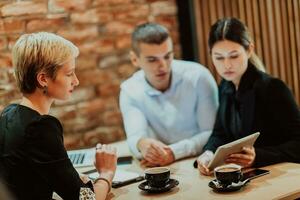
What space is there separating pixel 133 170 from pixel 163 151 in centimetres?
17

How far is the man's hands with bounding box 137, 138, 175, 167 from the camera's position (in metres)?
2.47

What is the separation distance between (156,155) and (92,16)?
4.30 feet

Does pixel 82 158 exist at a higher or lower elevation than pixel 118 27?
lower

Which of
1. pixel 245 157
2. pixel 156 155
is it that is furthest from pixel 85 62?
pixel 245 157

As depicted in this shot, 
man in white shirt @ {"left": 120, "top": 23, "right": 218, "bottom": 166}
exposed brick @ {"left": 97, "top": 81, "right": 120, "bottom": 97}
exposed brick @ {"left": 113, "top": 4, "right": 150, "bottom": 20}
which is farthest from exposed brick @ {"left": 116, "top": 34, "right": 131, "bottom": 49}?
man in white shirt @ {"left": 120, "top": 23, "right": 218, "bottom": 166}

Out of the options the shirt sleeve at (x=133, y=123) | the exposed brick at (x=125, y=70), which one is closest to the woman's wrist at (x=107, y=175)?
the shirt sleeve at (x=133, y=123)

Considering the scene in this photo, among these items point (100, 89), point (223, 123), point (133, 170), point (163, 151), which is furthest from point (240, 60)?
point (100, 89)

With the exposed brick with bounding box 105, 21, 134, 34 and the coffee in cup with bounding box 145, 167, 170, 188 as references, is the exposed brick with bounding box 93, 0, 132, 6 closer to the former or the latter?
the exposed brick with bounding box 105, 21, 134, 34

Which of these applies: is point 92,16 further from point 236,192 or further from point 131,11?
point 236,192

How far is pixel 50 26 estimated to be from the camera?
10.6ft

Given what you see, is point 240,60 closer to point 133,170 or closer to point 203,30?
point 133,170

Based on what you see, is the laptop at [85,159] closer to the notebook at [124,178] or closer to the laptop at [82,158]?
the laptop at [82,158]

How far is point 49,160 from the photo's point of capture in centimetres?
176

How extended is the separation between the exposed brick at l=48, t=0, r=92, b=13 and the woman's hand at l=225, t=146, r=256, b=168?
1.60 m
